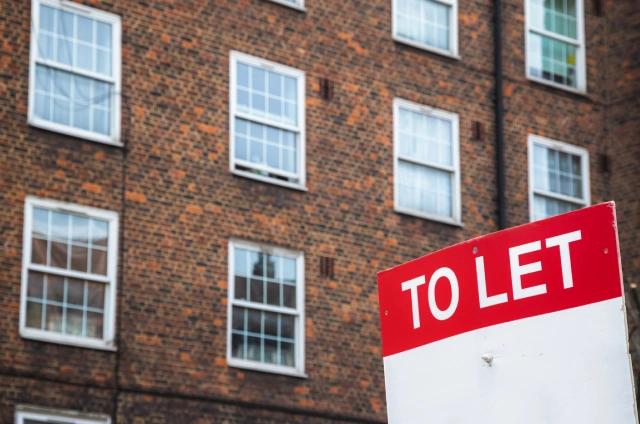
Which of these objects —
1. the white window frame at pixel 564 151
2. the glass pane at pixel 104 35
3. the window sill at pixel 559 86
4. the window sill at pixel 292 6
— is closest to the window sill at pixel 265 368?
the glass pane at pixel 104 35

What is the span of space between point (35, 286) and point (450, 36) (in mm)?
9249

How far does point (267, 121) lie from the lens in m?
21.4

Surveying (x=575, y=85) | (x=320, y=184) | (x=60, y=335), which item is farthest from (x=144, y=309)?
(x=575, y=85)

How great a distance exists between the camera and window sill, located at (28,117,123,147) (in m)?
18.8

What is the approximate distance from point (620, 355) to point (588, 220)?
295 mm

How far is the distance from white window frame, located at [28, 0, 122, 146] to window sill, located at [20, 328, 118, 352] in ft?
8.82

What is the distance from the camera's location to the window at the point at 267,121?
69.0ft

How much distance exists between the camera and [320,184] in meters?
21.7

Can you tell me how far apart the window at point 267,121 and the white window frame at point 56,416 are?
4243mm

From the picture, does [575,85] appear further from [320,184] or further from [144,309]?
[144,309]

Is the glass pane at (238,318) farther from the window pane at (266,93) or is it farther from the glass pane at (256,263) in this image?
the window pane at (266,93)

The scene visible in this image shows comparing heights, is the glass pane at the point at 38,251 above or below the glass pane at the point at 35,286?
above

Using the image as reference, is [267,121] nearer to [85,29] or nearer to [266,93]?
[266,93]

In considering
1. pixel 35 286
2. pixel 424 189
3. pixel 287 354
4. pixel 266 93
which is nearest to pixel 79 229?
pixel 35 286
